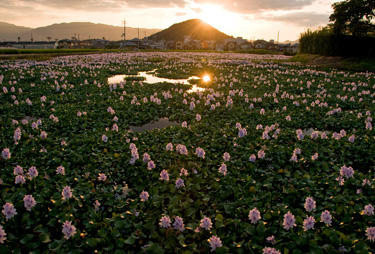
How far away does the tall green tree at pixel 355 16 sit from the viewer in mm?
20906

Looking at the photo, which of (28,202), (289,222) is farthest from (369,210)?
(28,202)

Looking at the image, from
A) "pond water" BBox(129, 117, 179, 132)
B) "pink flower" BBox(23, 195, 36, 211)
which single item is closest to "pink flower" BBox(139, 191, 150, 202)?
"pink flower" BBox(23, 195, 36, 211)

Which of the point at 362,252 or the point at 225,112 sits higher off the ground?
the point at 225,112

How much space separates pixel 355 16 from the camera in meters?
21.2

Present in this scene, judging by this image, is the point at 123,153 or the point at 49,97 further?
the point at 49,97

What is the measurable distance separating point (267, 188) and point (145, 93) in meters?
7.90

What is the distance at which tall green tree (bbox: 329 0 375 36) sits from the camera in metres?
20.9

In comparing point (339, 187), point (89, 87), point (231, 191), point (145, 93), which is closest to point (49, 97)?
point (89, 87)

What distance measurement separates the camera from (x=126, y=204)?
11.4ft

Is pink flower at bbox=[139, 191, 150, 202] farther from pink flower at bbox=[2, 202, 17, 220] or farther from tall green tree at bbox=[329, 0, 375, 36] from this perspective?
tall green tree at bbox=[329, 0, 375, 36]

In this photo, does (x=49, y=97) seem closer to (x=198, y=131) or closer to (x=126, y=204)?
(x=198, y=131)

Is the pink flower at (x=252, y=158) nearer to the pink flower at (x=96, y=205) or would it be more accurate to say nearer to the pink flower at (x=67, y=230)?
the pink flower at (x=96, y=205)

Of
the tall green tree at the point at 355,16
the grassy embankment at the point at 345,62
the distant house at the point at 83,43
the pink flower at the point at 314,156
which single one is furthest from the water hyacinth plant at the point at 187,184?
the distant house at the point at 83,43

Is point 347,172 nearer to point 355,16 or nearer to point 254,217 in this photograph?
point 254,217
